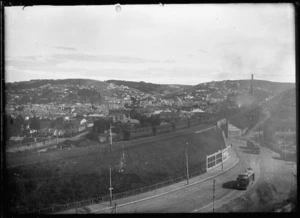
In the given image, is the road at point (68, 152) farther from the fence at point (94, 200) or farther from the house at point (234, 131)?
the fence at point (94, 200)

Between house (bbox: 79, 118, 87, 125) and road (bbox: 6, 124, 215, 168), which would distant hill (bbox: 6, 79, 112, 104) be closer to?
house (bbox: 79, 118, 87, 125)

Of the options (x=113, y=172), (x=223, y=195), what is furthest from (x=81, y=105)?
(x=223, y=195)

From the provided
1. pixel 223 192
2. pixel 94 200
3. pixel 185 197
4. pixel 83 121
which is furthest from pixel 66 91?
pixel 223 192

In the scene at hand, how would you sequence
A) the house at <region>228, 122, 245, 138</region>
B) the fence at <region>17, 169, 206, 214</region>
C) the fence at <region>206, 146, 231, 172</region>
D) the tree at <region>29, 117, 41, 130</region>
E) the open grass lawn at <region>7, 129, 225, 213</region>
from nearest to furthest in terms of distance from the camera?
the fence at <region>17, 169, 206, 214</region> < the open grass lawn at <region>7, 129, 225, 213</region> < the tree at <region>29, 117, 41, 130</region> < the fence at <region>206, 146, 231, 172</region> < the house at <region>228, 122, 245, 138</region>

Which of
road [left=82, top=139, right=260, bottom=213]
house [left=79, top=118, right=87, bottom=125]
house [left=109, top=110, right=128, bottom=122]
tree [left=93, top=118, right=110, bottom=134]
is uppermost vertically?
house [left=109, top=110, right=128, bottom=122]

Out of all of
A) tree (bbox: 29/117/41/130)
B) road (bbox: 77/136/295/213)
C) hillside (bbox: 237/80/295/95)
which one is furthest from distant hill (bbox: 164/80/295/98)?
tree (bbox: 29/117/41/130)

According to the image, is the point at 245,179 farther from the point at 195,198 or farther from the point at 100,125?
the point at 100,125

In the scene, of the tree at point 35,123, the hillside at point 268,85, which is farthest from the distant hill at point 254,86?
the tree at point 35,123
